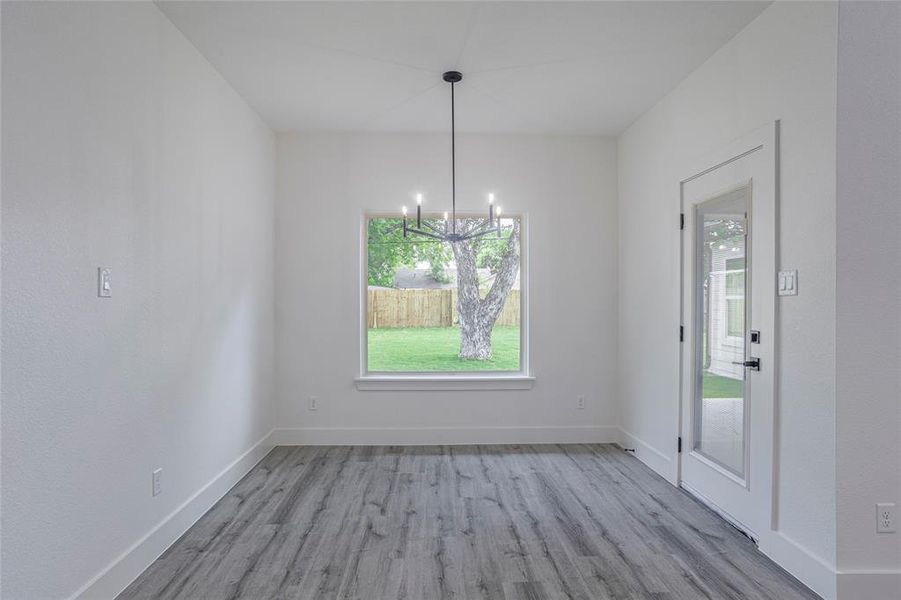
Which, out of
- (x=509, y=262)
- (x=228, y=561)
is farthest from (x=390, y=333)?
(x=228, y=561)

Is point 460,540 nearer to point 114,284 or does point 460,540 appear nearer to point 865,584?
point 865,584

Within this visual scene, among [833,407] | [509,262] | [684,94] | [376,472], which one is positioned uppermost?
[684,94]

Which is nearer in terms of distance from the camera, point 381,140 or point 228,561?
point 228,561

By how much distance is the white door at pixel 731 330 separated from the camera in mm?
2475

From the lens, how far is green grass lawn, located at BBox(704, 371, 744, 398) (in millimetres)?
2766

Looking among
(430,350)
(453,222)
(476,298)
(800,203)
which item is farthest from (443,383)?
(800,203)

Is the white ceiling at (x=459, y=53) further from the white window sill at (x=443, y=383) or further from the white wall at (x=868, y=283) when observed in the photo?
the white window sill at (x=443, y=383)

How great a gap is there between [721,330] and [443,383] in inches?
89.3

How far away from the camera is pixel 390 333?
4.59m

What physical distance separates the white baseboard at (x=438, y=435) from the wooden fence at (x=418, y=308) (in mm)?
942

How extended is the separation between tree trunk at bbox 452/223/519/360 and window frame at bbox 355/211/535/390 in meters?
0.13

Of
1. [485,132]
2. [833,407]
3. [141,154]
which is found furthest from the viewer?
[485,132]

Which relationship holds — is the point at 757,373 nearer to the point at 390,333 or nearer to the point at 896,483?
the point at 896,483

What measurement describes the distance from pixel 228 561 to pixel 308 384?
202cm
